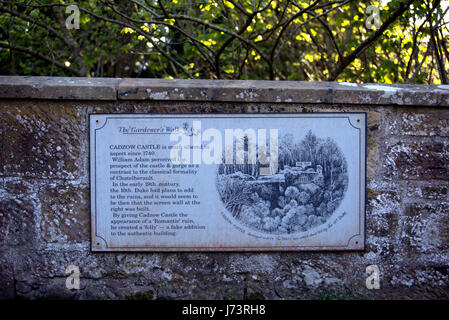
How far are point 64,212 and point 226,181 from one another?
0.89 meters

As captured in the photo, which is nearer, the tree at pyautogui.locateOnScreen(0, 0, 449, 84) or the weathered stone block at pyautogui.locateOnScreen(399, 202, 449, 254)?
the weathered stone block at pyautogui.locateOnScreen(399, 202, 449, 254)

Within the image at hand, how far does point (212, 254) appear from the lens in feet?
8.52

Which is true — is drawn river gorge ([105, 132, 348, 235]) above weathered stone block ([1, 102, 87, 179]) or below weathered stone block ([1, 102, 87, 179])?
below

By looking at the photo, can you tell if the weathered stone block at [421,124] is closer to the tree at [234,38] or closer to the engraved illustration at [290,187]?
the engraved illustration at [290,187]

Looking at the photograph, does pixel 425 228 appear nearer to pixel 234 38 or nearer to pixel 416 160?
pixel 416 160

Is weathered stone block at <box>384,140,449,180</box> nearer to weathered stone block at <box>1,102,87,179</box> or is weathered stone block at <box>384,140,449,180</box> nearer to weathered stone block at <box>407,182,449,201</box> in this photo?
weathered stone block at <box>407,182,449,201</box>

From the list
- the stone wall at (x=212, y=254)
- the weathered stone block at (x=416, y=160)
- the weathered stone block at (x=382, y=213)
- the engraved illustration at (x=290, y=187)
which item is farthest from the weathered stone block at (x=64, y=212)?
the weathered stone block at (x=416, y=160)

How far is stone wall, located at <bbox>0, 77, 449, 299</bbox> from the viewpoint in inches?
100.0

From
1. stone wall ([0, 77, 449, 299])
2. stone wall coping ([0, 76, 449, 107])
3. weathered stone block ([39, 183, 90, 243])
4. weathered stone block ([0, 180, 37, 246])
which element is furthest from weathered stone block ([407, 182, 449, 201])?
weathered stone block ([0, 180, 37, 246])

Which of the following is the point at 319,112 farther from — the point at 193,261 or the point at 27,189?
the point at 27,189

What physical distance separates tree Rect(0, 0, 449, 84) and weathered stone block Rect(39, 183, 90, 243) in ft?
5.23

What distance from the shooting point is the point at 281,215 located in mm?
2576

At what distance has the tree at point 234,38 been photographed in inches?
149

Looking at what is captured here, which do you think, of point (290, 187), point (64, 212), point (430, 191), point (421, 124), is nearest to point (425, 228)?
point (430, 191)
